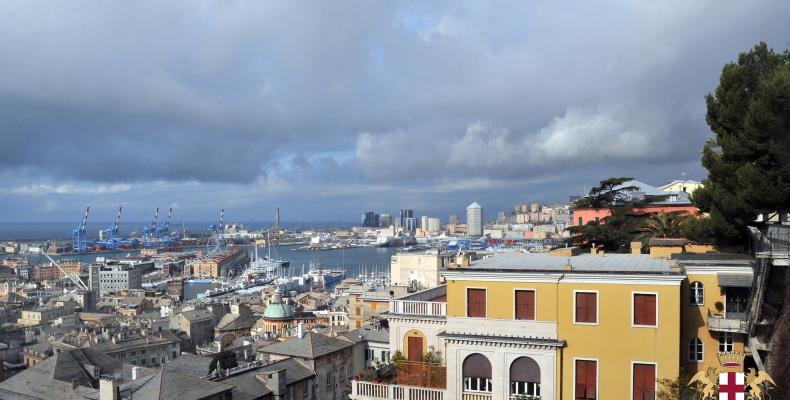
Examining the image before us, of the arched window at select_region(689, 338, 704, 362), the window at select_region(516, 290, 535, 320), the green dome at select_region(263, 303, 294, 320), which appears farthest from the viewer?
the green dome at select_region(263, 303, 294, 320)

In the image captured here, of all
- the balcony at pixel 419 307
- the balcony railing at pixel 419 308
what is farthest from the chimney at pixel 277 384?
the balcony railing at pixel 419 308

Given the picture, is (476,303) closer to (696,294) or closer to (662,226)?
(696,294)

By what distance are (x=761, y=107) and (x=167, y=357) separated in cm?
4543

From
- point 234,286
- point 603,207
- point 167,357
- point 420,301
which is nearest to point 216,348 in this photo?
point 167,357

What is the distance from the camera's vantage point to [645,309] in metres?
11.6

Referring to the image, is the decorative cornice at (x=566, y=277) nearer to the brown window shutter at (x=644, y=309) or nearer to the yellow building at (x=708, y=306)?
the brown window shutter at (x=644, y=309)

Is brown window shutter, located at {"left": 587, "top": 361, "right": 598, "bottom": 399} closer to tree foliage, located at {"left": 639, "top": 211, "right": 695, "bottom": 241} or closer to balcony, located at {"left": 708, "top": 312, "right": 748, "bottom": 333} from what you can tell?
balcony, located at {"left": 708, "top": 312, "right": 748, "bottom": 333}

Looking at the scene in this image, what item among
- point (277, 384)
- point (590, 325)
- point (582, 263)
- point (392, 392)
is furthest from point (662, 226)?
point (277, 384)

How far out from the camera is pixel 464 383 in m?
12.9

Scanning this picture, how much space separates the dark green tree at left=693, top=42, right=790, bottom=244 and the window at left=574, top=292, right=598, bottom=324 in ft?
13.3

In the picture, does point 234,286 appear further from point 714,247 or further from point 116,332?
point 714,247

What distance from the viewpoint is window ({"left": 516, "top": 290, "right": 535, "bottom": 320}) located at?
1244cm

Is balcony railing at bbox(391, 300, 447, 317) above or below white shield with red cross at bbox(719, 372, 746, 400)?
below

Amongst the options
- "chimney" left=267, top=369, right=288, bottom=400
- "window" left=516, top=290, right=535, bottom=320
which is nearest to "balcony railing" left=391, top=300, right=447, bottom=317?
"window" left=516, top=290, right=535, bottom=320
